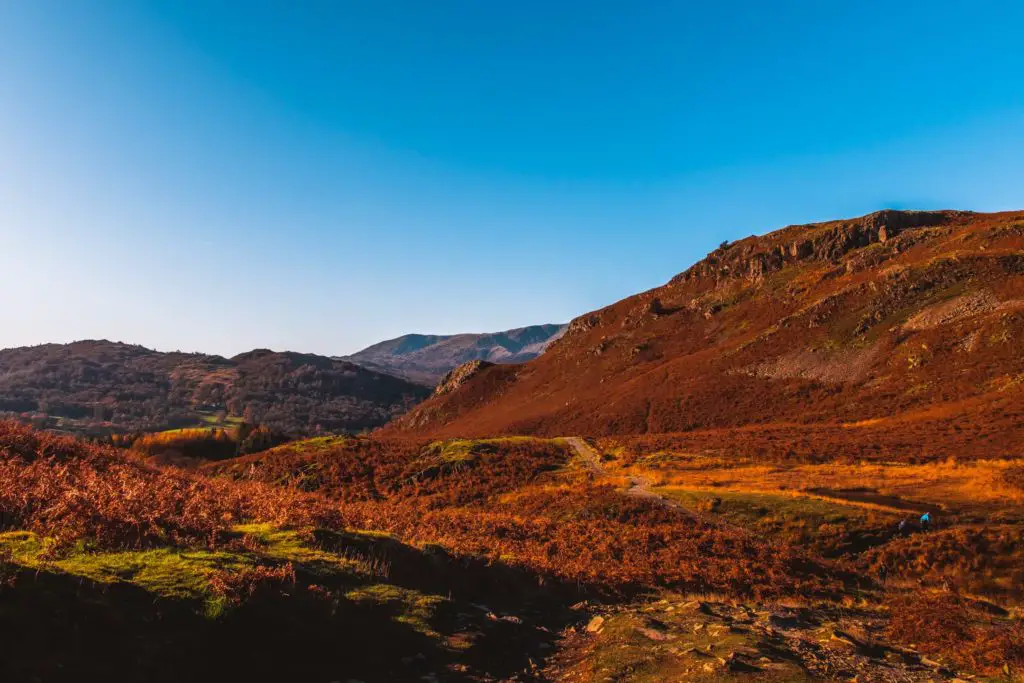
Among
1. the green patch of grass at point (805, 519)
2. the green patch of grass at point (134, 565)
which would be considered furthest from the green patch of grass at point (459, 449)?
the green patch of grass at point (134, 565)

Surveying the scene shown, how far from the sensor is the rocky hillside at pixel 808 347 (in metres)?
60.5

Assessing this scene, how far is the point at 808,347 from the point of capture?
82688 millimetres

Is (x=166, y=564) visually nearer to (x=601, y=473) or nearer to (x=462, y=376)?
(x=601, y=473)

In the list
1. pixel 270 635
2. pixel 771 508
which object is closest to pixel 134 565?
pixel 270 635

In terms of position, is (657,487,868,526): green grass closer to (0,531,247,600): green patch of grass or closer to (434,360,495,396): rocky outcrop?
(0,531,247,600): green patch of grass

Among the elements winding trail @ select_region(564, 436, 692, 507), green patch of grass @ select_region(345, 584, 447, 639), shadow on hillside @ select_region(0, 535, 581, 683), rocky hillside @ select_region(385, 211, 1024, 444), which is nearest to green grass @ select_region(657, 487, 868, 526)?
winding trail @ select_region(564, 436, 692, 507)

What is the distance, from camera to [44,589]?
6859 millimetres

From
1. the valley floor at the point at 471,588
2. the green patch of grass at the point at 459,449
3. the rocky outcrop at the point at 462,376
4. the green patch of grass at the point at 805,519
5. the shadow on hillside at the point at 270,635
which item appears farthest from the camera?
the rocky outcrop at the point at 462,376

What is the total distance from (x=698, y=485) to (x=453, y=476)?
64.5ft

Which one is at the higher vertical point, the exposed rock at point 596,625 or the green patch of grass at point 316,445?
the exposed rock at point 596,625

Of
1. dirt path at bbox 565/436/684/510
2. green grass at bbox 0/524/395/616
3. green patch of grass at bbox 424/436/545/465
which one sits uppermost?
green grass at bbox 0/524/395/616

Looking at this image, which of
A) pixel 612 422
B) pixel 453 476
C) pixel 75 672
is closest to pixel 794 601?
pixel 75 672

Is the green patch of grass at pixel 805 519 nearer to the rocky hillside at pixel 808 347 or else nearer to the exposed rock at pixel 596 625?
the exposed rock at pixel 596 625

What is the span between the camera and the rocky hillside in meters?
60.5
